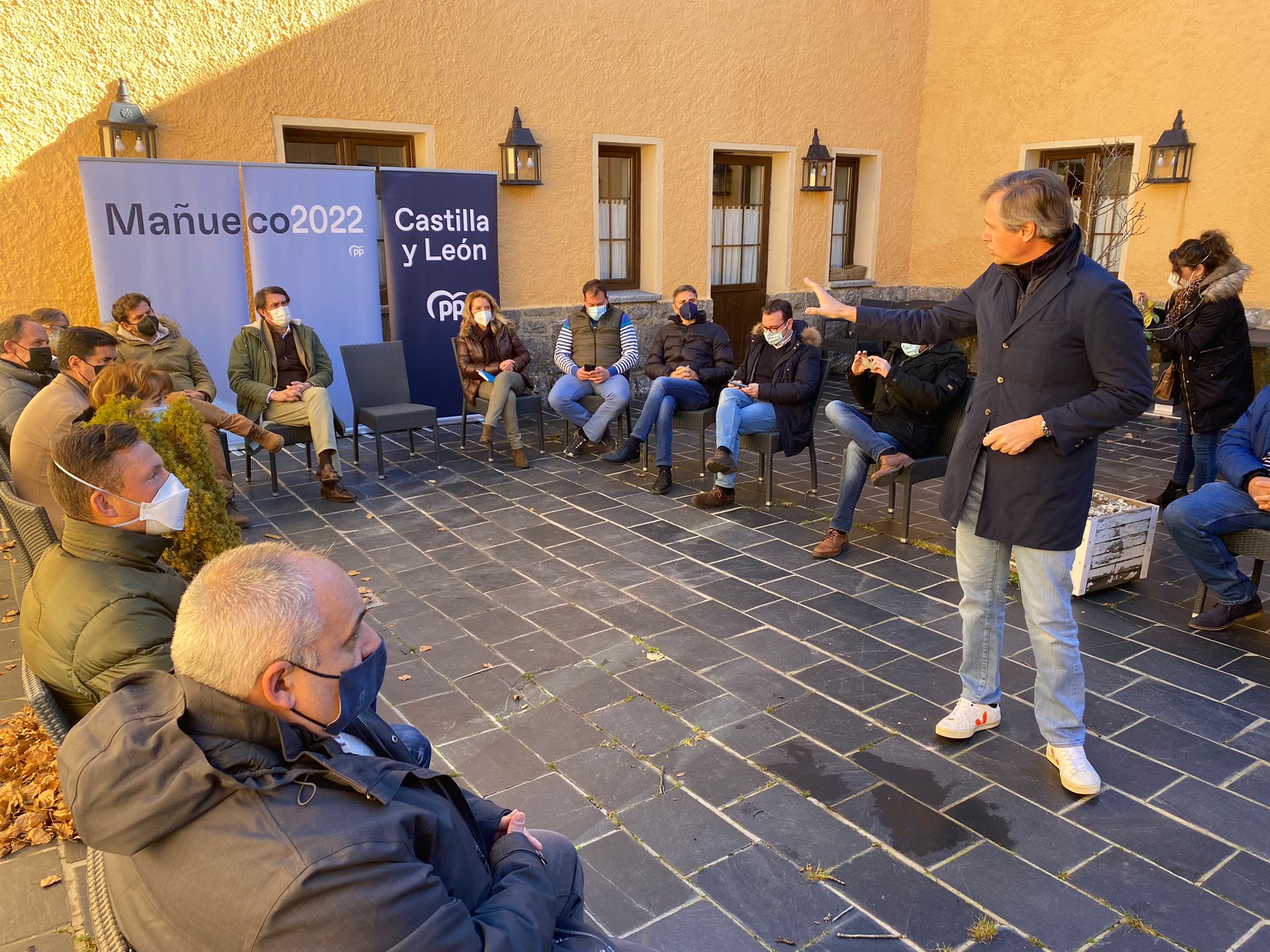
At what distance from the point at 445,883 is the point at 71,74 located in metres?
7.40

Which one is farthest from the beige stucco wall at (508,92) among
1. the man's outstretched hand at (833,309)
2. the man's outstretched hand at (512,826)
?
the man's outstretched hand at (512,826)

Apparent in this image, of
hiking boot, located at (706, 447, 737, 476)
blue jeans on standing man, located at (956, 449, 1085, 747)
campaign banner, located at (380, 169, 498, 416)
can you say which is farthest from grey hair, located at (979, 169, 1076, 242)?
A: campaign banner, located at (380, 169, 498, 416)

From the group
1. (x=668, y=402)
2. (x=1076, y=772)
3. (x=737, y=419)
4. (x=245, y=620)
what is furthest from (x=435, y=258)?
(x=245, y=620)

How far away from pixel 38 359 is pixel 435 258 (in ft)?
12.0

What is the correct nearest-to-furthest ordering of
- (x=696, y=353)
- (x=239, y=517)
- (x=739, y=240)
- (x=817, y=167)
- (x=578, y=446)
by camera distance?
1. (x=239, y=517)
2. (x=696, y=353)
3. (x=578, y=446)
4. (x=817, y=167)
5. (x=739, y=240)

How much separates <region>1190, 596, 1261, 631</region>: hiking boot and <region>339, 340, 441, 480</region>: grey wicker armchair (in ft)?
16.6

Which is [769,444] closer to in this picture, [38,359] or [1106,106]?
[38,359]

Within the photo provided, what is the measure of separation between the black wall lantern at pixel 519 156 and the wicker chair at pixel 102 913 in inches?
309

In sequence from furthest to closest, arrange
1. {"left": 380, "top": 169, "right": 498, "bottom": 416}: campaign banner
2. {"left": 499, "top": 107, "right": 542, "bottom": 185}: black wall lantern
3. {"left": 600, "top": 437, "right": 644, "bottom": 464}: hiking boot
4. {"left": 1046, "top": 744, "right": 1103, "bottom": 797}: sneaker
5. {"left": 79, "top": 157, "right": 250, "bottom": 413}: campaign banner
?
{"left": 499, "top": 107, "right": 542, "bottom": 185}: black wall lantern → {"left": 380, "top": 169, "right": 498, "bottom": 416}: campaign banner → {"left": 600, "top": 437, "right": 644, "bottom": 464}: hiking boot → {"left": 79, "top": 157, "right": 250, "bottom": 413}: campaign banner → {"left": 1046, "top": 744, "right": 1103, "bottom": 797}: sneaker

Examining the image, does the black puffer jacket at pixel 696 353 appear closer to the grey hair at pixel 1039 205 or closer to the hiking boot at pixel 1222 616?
the hiking boot at pixel 1222 616

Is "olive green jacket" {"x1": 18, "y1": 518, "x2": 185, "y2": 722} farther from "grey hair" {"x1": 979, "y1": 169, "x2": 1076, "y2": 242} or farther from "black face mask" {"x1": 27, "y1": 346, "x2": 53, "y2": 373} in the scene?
"black face mask" {"x1": 27, "y1": 346, "x2": 53, "y2": 373}

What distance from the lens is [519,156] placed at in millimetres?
8531

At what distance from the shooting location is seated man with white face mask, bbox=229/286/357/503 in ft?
20.9

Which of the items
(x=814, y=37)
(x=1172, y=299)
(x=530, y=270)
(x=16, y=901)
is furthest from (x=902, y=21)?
(x=16, y=901)
